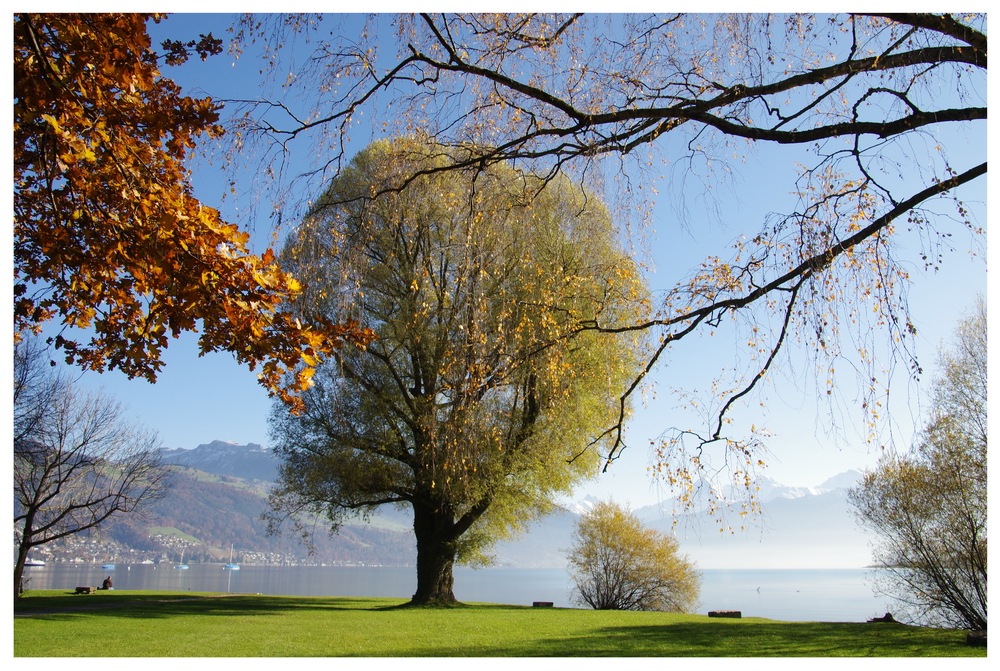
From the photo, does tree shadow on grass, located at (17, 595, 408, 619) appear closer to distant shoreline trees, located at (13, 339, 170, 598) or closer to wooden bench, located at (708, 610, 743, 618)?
distant shoreline trees, located at (13, 339, 170, 598)

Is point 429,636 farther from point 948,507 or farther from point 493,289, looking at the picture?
point 948,507

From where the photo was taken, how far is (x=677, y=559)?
21.8m

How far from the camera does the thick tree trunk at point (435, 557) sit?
1502 centimetres

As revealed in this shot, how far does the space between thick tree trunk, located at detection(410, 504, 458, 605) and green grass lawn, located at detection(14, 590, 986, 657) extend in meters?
2.14

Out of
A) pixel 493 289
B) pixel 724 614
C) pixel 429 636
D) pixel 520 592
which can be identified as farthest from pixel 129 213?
pixel 520 592

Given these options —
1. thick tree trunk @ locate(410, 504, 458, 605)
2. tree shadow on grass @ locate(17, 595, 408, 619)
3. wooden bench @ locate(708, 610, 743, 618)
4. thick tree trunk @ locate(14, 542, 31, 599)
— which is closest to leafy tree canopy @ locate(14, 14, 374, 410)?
tree shadow on grass @ locate(17, 595, 408, 619)

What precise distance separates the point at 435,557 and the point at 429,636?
21.7ft

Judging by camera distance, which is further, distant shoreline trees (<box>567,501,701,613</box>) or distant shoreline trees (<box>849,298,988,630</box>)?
distant shoreline trees (<box>567,501,701,613</box>)

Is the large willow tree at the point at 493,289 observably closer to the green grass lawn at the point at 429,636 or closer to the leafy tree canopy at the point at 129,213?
the leafy tree canopy at the point at 129,213

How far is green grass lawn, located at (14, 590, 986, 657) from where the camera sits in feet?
23.7
